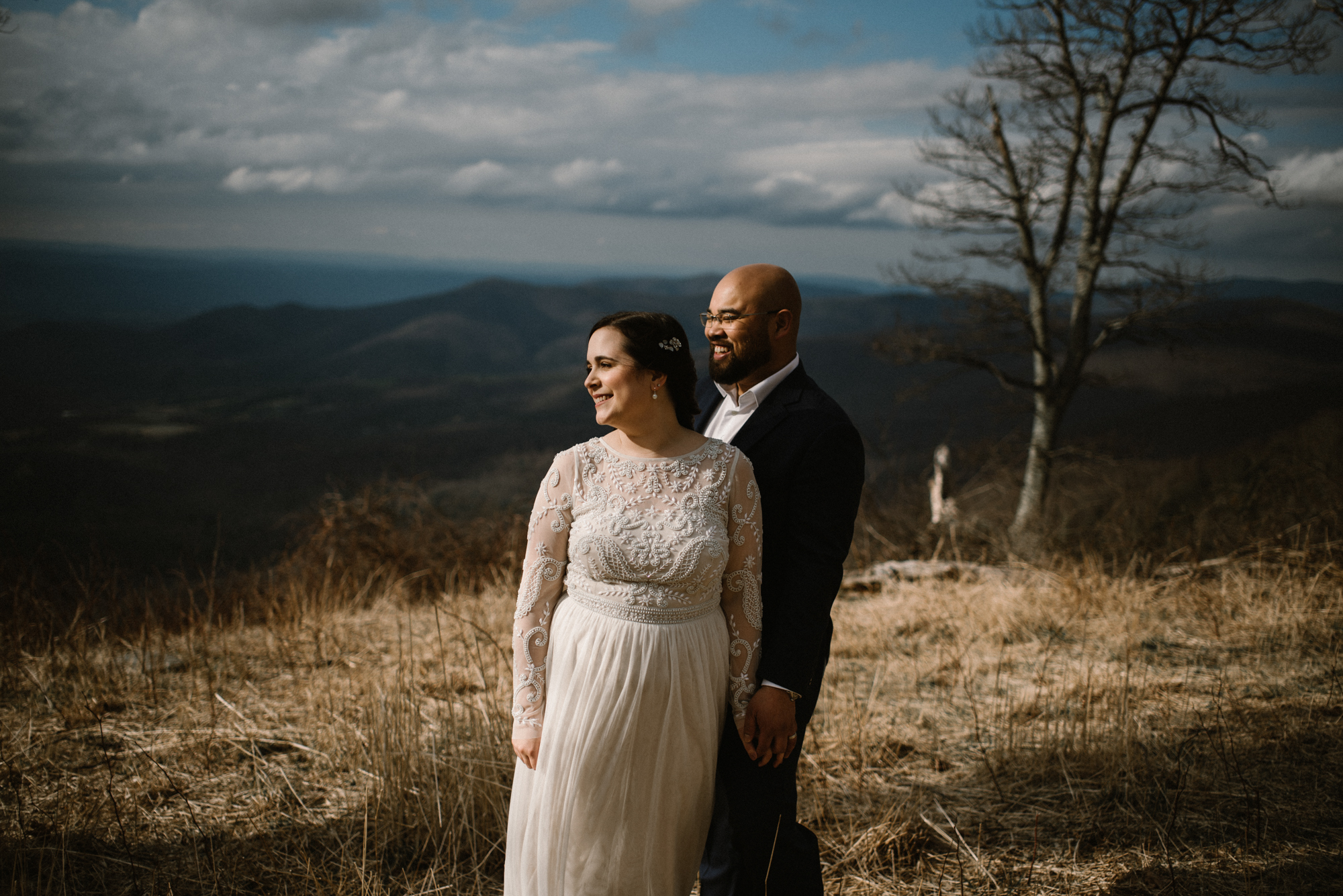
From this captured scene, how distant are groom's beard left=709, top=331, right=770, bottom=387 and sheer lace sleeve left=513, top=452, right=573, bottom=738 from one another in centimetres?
59

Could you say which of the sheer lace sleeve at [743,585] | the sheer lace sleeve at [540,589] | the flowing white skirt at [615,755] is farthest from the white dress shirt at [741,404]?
the flowing white skirt at [615,755]

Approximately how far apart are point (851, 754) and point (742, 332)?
222cm

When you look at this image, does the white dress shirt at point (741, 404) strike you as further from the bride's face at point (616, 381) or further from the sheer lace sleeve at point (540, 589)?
the sheer lace sleeve at point (540, 589)

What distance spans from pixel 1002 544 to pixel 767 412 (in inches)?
277

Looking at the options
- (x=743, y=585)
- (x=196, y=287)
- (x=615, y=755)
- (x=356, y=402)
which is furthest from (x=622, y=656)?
(x=196, y=287)

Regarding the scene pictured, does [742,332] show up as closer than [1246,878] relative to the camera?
Yes

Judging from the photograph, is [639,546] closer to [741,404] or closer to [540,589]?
[540,589]

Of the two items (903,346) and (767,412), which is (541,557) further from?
(903,346)

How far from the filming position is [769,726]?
190cm

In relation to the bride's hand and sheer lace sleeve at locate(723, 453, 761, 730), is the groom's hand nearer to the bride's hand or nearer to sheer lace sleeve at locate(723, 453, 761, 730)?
sheer lace sleeve at locate(723, 453, 761, 730)

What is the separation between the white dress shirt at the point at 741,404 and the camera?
7.20 ft

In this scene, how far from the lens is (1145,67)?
33.9ft

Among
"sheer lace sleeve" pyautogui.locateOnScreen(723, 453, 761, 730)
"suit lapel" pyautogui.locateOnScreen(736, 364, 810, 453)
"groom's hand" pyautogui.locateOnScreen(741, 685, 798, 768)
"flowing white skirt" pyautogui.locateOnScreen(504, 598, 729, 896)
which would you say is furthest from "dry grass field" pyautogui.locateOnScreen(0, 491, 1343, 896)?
"suit lapel" pyautogui.locateOnScreen(736, 364, 810, 453)

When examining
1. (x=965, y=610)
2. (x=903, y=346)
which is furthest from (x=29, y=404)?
(x=965, y=610)
